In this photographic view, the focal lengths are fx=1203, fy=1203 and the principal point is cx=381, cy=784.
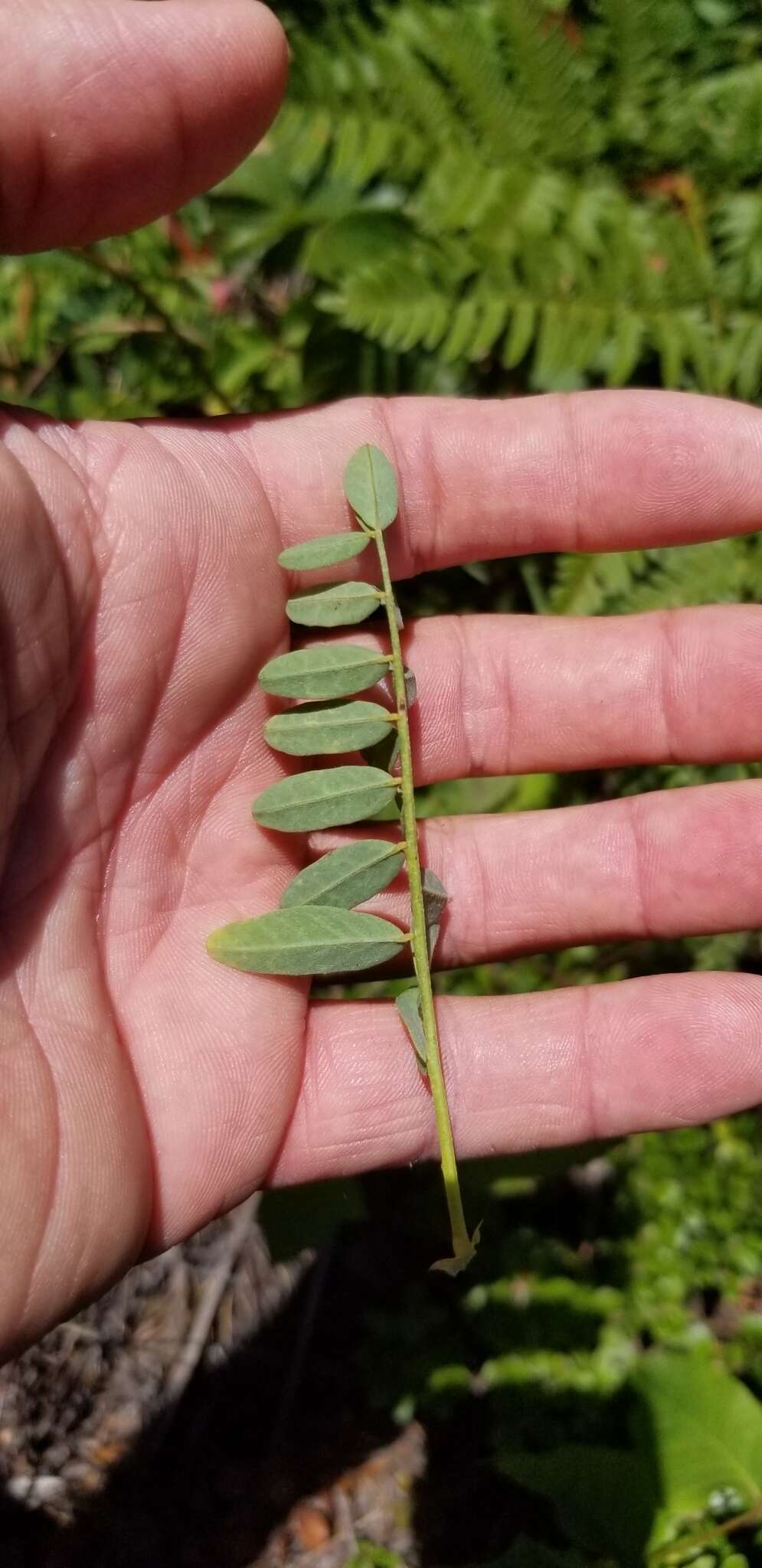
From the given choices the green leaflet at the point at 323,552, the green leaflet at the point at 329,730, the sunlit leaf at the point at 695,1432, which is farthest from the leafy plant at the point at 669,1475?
the green leaflet at the point at 323,552

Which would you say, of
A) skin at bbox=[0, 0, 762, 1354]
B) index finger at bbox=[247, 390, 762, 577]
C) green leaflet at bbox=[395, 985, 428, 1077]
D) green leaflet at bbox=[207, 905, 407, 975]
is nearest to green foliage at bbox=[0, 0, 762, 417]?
index finger at bbox=[247, 390, 762, 577]

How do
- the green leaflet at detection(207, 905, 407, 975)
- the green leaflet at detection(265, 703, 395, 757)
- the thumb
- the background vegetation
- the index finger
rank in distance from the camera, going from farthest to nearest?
the background vegetation
the index finger
the green leaflet at detection(265, 703, 395, 757)
the green leaflet at detection(207, 905, 407, 975)
the thumb

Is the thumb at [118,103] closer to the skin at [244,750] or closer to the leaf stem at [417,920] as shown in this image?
the skin at [244,750]

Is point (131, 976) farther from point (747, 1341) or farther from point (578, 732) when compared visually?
point (747, 1341)

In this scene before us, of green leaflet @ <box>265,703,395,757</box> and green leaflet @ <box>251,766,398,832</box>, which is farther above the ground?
green leaflet @ <box>265,703,395,757</box>

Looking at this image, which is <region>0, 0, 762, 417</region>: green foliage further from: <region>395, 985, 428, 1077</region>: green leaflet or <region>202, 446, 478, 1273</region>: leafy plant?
<region>395, 985, 428, 1077</region>: green leaflet

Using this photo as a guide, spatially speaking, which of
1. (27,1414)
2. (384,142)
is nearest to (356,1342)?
(27,1414)

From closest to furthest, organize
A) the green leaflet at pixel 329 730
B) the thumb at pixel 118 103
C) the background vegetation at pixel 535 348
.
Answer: the thumb at pixel 118 103 < the green leaflet at pixel 329 730 < the background vegetation at pixel 535 348

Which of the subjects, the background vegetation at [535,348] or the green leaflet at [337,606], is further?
the background vegetation at [535,348]
